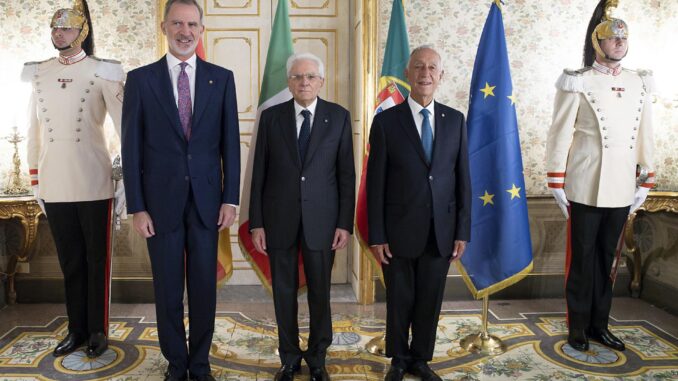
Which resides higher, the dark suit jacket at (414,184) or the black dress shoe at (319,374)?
the dark suit jacket at (414,184)

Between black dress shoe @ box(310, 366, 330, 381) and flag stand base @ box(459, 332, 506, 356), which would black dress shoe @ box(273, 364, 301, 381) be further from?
flag stand base @ box(459, 332, 506, 356)

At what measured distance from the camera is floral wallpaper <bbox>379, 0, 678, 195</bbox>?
3.97m

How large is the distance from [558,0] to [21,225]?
3.94 metres

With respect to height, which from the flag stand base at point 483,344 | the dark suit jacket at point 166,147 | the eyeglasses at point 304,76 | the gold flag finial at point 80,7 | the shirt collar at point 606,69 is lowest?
the flag stand base at point 483,344

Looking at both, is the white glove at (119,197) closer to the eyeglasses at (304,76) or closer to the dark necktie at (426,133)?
the eyeglasses at (304,76)

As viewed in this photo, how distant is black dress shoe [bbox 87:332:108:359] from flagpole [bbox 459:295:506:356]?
1951 mm

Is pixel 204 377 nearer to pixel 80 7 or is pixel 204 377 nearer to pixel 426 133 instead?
pixel 426 133

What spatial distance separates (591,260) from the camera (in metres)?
3.21

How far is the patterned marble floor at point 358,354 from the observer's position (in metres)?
2.90

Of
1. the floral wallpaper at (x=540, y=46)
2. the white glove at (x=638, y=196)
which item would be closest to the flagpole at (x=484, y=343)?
the white glove at (x=638, y=196)

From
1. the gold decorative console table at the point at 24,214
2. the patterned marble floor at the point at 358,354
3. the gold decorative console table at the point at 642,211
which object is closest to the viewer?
the patterned marble floor at the point at 358,354

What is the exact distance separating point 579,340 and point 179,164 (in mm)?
2330

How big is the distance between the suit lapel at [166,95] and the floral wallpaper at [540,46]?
6.01ft

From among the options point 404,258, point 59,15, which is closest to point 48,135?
point 59,15
